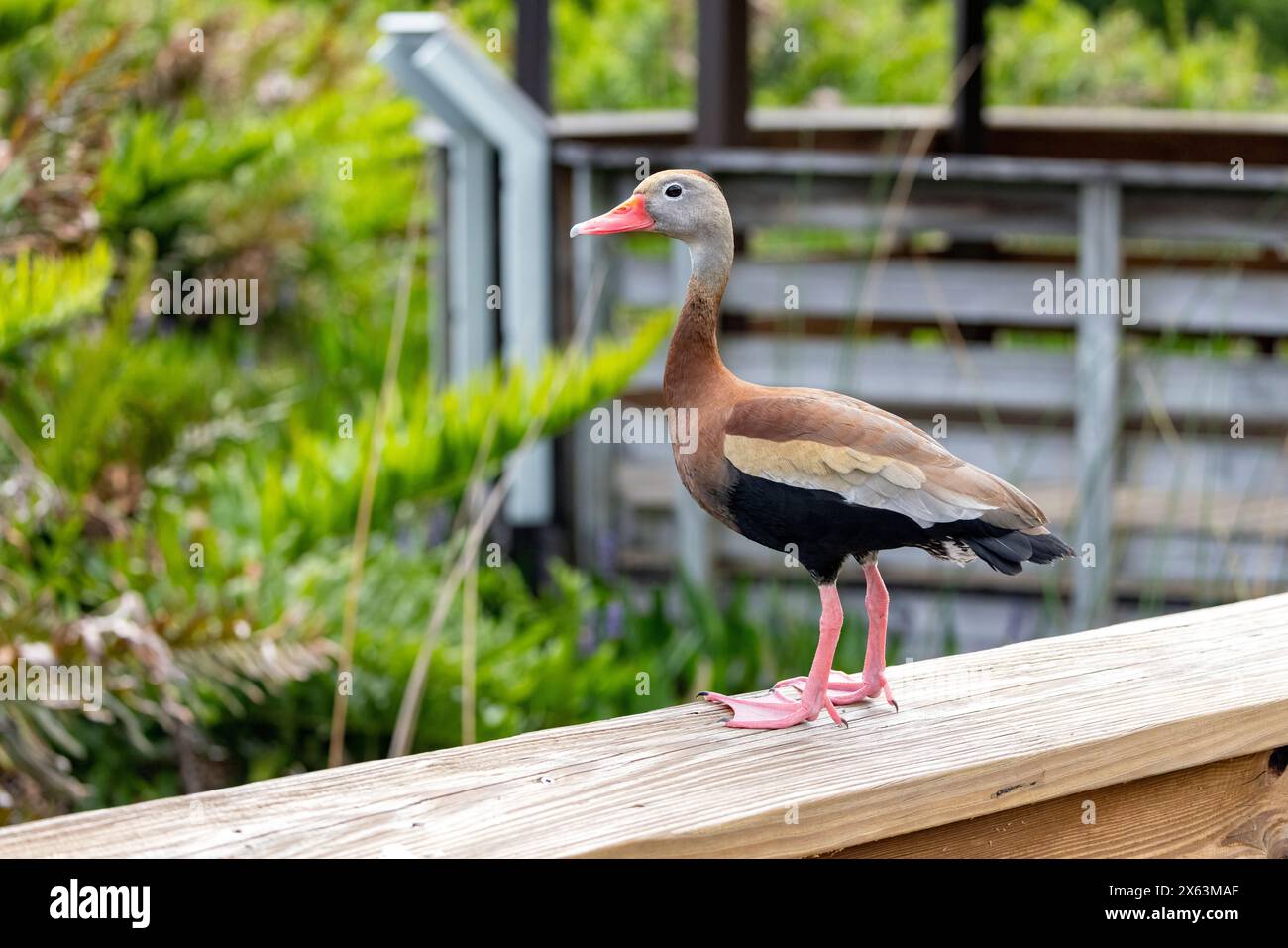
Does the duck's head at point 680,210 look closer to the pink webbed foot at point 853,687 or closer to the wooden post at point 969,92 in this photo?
the pink webbed foot at point 853,687

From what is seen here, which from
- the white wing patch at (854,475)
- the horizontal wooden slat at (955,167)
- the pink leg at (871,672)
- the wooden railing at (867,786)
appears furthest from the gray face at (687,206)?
the horizontal wooden slat at (955,167)

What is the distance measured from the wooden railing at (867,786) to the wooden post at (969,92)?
417 centimetres

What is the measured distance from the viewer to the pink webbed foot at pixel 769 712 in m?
1.50

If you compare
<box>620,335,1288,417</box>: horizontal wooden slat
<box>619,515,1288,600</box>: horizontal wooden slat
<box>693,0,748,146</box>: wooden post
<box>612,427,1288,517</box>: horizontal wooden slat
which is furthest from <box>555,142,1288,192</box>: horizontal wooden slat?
<box>619,515,1288,600</box>: horizontal wooden slat

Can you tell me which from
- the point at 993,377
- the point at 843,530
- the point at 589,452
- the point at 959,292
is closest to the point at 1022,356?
the point at 993,377

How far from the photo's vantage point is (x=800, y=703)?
1.52m

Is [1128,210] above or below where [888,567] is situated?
above

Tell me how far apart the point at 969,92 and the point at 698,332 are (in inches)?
188

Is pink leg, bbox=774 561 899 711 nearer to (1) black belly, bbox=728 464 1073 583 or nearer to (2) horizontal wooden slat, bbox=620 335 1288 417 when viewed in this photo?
(1) black belly, bbox=728 464 1073 583

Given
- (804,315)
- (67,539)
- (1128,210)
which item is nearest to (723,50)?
(804,315)

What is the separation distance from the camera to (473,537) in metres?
2.22
